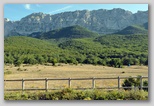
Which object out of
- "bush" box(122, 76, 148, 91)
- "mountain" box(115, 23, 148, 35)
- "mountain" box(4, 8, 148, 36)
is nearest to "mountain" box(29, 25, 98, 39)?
"mountain" box(4, 8, 148, 36)

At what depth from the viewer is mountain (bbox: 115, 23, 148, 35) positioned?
11125mm

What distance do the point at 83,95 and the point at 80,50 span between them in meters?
1.34

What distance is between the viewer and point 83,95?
1112 centimetres

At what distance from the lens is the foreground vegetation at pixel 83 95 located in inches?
435

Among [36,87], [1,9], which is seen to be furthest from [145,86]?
[1,9]

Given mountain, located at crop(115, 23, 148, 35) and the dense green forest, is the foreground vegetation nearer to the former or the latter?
the dense green forest

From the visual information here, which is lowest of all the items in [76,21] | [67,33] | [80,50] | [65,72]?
[65,72]

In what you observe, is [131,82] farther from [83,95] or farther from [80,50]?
[80,50]

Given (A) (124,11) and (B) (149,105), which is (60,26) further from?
(B) (149,105)

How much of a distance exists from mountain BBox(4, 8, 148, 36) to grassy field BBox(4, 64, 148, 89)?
965 mm

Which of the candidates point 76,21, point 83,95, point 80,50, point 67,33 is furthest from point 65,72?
point 76,21

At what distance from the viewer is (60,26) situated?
11516mm

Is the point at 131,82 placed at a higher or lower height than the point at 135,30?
lower

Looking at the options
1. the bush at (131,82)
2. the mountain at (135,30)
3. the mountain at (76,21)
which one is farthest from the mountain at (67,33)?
the bush at (131,82)
